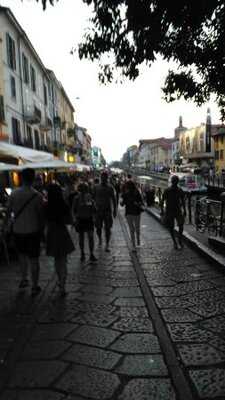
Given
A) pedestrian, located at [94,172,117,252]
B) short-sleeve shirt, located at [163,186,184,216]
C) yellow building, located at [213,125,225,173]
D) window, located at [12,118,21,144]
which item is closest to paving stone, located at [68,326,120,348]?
pedestrian, located at [94,172,117,252]

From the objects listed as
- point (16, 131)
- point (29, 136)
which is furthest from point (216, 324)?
point (29, 136)

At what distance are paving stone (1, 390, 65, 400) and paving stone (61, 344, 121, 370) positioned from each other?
0.56 metres

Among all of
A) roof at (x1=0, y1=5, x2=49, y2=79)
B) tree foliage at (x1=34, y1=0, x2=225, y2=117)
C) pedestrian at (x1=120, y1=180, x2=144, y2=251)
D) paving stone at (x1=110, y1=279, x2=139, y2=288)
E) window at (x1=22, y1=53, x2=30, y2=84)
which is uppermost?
roof at (x1=0, y1=5, x2=49, y2=79)

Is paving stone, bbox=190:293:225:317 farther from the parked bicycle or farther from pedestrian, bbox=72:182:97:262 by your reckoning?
the parked bicycle

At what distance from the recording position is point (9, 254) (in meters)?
8.55

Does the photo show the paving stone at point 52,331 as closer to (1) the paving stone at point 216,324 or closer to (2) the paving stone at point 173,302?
(2) the paving stone at point 173,302

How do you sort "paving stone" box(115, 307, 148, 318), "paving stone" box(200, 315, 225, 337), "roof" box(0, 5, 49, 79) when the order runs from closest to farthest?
"paving stone" box(200, 315, 225, 337) < "paving stone" box(115, 307, 148, 318) < "roof" box(0, 5, 49, 79)

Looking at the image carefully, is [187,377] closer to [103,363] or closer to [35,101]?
[103,363]

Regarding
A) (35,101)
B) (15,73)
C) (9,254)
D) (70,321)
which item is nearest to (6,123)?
(15,73)

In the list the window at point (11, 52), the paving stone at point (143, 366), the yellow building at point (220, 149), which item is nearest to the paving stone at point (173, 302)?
the paving stone at point (143, 366)

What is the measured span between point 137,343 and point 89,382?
2.97 ft

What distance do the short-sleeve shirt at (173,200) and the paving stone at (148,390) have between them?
650 centimetres

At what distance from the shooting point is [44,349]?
4.04m

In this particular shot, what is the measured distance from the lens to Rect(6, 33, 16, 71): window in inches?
905
